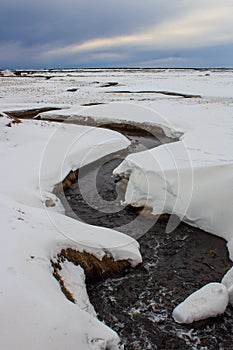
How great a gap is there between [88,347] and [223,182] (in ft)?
15.9

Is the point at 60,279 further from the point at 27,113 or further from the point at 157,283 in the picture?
the point at 27,113

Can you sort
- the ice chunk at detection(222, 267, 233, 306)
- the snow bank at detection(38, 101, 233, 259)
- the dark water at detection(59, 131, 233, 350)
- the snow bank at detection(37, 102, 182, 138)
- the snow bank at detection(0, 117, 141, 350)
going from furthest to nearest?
the snow bank at detection(37, 102, 182, 138) → the snow bank at detection(38, 101, 233, 259) → the ice chunk at detection(222, 267, 233, 306) → the dark water at detection(59, 131, 233, 350) → the snow bank at detection(0, 117, 141, 350)

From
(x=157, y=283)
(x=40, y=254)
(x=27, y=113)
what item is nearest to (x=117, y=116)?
(x=27, y=113)

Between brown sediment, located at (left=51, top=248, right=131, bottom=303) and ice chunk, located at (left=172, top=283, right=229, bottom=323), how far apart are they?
4.42 feet

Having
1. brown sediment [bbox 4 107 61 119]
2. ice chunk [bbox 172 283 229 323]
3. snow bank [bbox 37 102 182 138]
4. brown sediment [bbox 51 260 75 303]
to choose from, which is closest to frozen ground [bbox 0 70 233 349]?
brown sediment [bbox 51 260 75 303]

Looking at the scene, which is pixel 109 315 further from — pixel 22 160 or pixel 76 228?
pixel 22 160

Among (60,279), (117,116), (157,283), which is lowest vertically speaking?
(157,283)

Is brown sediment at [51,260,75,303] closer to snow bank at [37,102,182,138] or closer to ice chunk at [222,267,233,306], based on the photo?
ice chunk at [222,267,233,306]

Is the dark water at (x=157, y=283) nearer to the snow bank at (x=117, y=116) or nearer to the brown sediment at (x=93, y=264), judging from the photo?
the brown sediment at (x=93, y=264)

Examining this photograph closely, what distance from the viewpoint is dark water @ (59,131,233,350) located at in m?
4.16

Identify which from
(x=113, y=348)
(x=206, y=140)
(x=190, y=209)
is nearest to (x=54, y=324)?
(x=113, y=348)

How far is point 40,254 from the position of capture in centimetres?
457

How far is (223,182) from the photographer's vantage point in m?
6.87

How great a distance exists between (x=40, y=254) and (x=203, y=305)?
2545 mm
